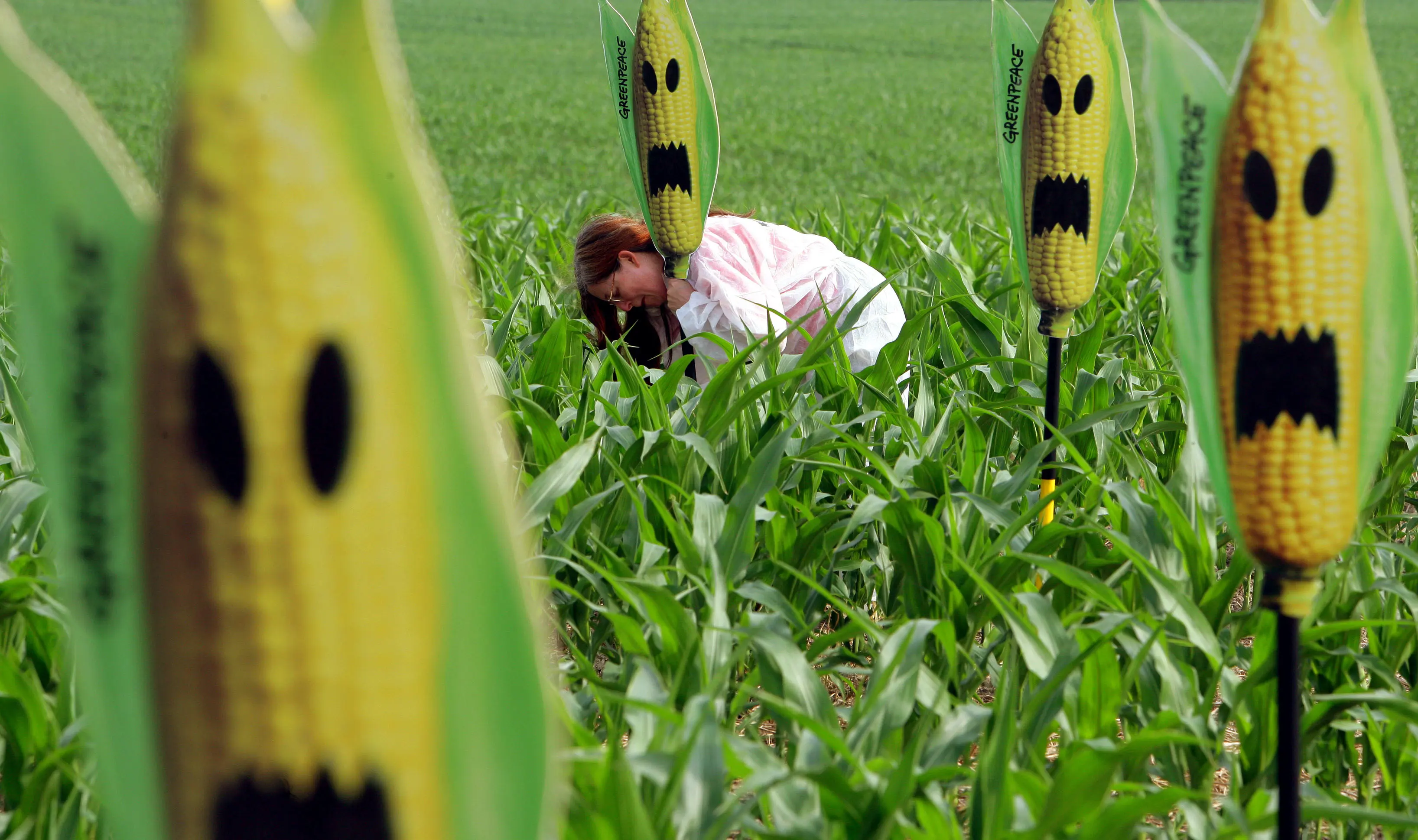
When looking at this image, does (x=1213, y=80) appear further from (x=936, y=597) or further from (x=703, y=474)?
(x=703, y=474)

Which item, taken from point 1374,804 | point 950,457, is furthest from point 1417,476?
point 1374,804

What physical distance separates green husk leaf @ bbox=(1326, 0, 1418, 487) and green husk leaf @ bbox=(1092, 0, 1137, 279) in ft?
2.74

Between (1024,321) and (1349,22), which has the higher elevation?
(1349,22)

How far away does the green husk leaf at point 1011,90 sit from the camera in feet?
5.83

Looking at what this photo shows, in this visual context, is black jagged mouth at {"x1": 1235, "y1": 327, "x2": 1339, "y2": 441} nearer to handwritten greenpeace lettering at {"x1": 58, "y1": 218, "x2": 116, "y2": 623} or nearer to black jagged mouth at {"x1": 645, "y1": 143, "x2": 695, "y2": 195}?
handwritten greenpeace lettering at {"x1": 58, "y1": 218, "x2": 116, "y2": 623}

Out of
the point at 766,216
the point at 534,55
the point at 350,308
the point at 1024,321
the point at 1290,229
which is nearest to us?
the point at 350,308

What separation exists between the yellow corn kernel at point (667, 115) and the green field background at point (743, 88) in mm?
1642

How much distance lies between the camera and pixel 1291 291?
2.72 feet

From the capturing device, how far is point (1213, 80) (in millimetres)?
846

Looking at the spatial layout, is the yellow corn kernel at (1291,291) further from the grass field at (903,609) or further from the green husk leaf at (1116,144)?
the green husk leaf at (1116,144)

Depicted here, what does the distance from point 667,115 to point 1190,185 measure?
148 centimetres

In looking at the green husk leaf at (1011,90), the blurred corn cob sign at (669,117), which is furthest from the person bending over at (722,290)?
the green husk leaf at (1011,90)

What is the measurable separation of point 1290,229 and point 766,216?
17.0 ft

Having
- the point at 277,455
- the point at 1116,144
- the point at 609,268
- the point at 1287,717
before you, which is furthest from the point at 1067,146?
the point at 277,455
